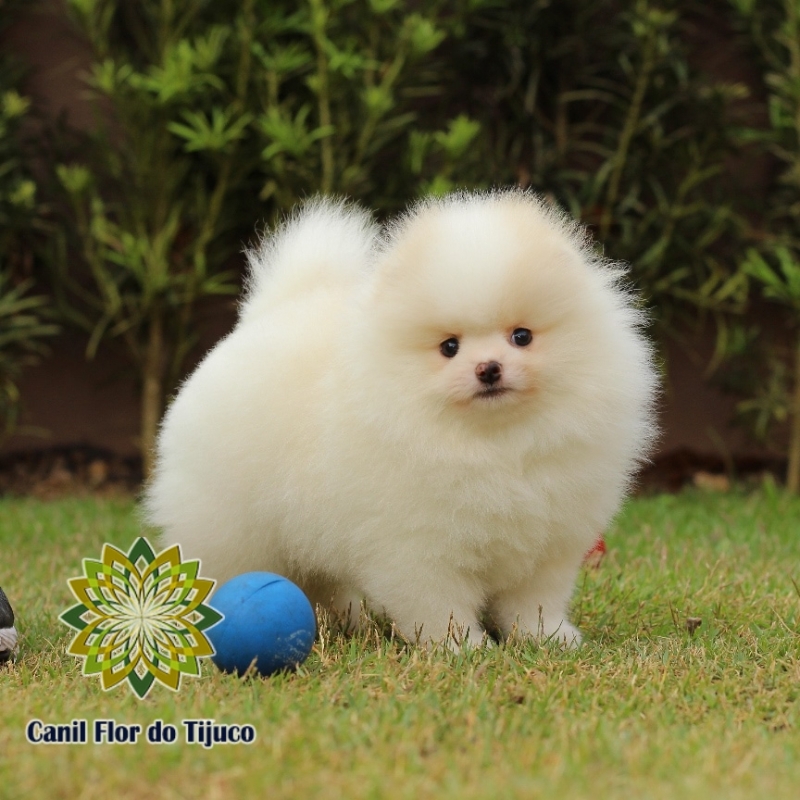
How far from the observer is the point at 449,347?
109 inches

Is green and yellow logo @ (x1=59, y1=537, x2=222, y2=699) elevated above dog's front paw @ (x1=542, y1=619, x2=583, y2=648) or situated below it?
above

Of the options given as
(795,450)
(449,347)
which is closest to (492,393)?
(449,347)

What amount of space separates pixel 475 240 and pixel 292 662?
43.9 inches

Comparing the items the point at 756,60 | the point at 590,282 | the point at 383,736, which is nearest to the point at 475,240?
the point at 590,282

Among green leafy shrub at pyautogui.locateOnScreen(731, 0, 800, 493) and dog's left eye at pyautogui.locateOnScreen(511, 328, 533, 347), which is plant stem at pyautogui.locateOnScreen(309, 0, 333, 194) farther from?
dog's left eye at pyautogui.locateOnScreen(511, 328, 533, 347)

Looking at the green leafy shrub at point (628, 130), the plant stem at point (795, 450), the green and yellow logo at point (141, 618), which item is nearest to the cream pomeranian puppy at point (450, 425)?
the green and yellow logo at point (141, 618)

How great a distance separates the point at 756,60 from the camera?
624 cm

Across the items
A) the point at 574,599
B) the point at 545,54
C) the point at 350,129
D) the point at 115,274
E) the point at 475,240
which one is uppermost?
the point at 545,54

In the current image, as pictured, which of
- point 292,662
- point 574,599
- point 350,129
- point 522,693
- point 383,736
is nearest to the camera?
point 383,736

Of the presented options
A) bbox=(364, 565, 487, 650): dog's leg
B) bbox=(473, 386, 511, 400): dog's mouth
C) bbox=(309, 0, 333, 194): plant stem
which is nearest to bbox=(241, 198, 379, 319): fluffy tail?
bbox=(473, 386, 511, 400): dog's mouth

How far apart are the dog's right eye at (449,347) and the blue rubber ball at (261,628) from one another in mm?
693

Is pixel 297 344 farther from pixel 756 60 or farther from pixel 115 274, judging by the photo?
pixel 756 60

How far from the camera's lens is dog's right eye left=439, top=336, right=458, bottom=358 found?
2.78 m

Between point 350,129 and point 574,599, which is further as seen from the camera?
point 350,129
